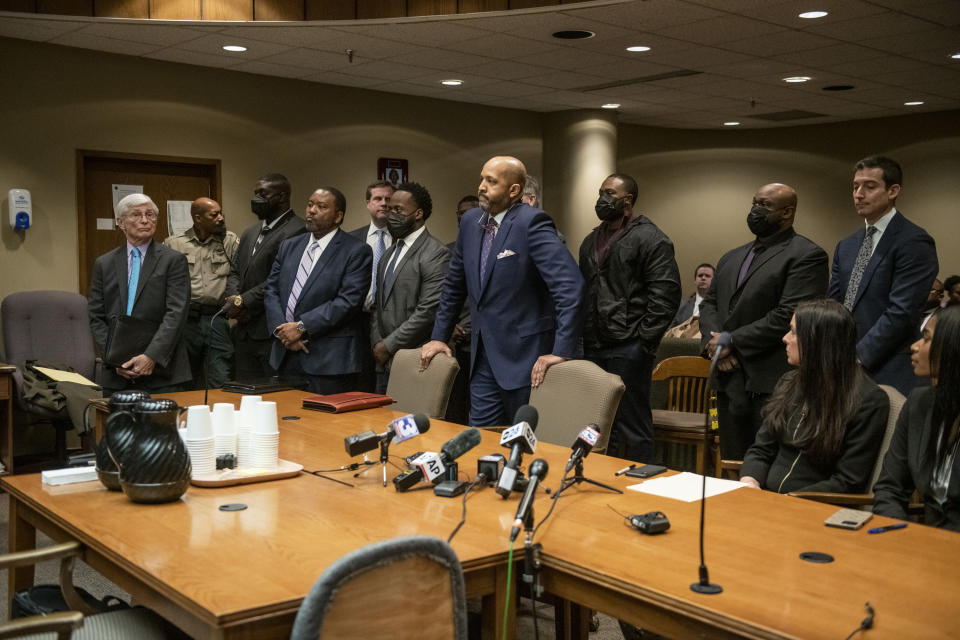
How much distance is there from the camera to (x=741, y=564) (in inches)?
75.7

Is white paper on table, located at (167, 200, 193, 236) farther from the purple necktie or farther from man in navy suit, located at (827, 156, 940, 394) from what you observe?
man in navy suit, located at (827, 156, 940, 394)

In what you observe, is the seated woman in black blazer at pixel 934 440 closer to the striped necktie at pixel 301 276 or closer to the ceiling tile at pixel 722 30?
the striped necktie at pixel 301 276

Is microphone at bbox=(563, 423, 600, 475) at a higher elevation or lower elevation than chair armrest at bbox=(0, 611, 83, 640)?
higher

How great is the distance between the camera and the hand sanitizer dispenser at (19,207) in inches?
253

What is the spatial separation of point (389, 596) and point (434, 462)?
979mm

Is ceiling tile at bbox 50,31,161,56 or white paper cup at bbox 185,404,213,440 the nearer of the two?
white paper cup at bbox 185,404,213,440

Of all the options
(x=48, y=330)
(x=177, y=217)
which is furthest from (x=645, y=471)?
(x=177, y=217)

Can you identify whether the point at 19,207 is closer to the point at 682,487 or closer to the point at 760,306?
the point at 760,306

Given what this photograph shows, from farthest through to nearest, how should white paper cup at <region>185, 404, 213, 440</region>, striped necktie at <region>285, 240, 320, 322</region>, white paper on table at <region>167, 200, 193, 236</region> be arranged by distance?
1. white paper on table at <region>167, 200, 193, 236</region>
2. striped necktie at <region>285, 240, 320, 322</region>
3. white paper cup at <region>185, 404, 213, 440</region>

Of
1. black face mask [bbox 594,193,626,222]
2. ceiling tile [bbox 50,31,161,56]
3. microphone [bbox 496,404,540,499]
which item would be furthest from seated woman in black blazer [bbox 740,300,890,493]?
ceiling tile [bbox 50,31,161,56]

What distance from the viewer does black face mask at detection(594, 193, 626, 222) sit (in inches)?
193

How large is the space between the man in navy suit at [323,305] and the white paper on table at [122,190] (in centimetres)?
265

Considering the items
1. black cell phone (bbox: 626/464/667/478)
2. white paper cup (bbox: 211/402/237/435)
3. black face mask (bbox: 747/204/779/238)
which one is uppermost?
black face mask (bbox: 747/204/779/238)

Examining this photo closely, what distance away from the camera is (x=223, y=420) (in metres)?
2.72
